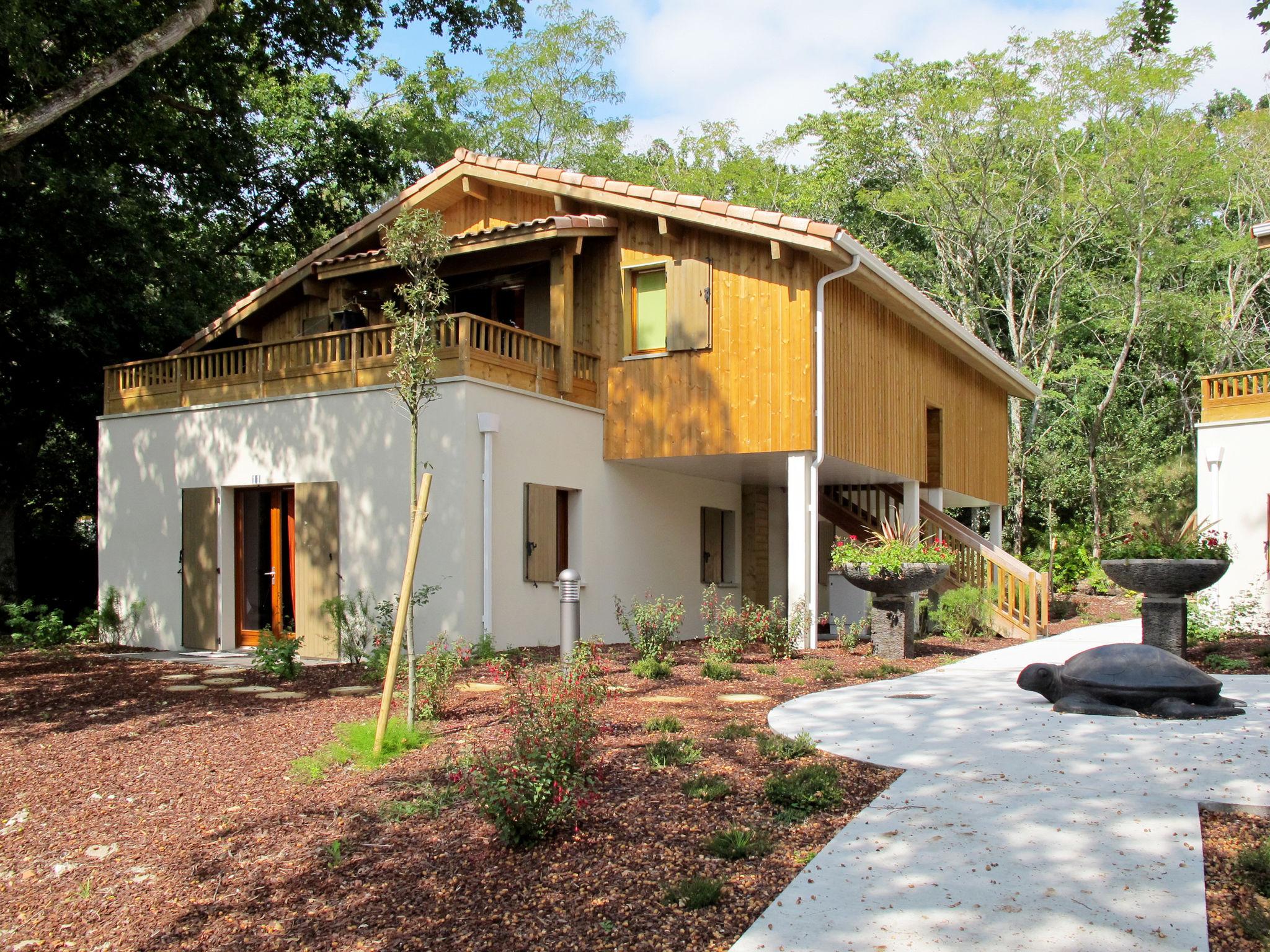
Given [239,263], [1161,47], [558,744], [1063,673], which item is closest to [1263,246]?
[1063,673]

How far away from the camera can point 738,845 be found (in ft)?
15.4

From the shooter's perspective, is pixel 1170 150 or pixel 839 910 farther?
pixel 1170 150

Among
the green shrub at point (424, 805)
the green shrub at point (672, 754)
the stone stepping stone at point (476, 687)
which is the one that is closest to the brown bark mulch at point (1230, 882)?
the green shrub at point (672, 754)

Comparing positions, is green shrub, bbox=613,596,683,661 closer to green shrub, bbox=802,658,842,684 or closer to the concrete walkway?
green shrub, bbox=802,658,842,684

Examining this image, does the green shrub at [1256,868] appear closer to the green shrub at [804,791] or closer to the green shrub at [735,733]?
the green shrub at [804,791]

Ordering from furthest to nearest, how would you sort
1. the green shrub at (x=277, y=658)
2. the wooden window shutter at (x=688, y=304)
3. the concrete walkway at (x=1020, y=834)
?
the wooden window shutter at (x=688, y=304) < the green shrub at (x=277, y=658) < the concrete walkway at (x=1020, y=834)

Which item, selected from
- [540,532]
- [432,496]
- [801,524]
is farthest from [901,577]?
[432,496]

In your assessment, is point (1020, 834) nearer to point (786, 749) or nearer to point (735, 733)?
point (786, 749)

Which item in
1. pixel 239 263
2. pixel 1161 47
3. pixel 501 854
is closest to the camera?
pixel 1161 47

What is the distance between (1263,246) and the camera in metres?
14.1

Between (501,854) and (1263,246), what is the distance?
45.7 feet

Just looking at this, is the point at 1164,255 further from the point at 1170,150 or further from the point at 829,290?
the point at 829,290

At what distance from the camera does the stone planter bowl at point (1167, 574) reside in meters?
9.52

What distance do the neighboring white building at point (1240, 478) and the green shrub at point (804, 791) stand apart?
36.9 ft
